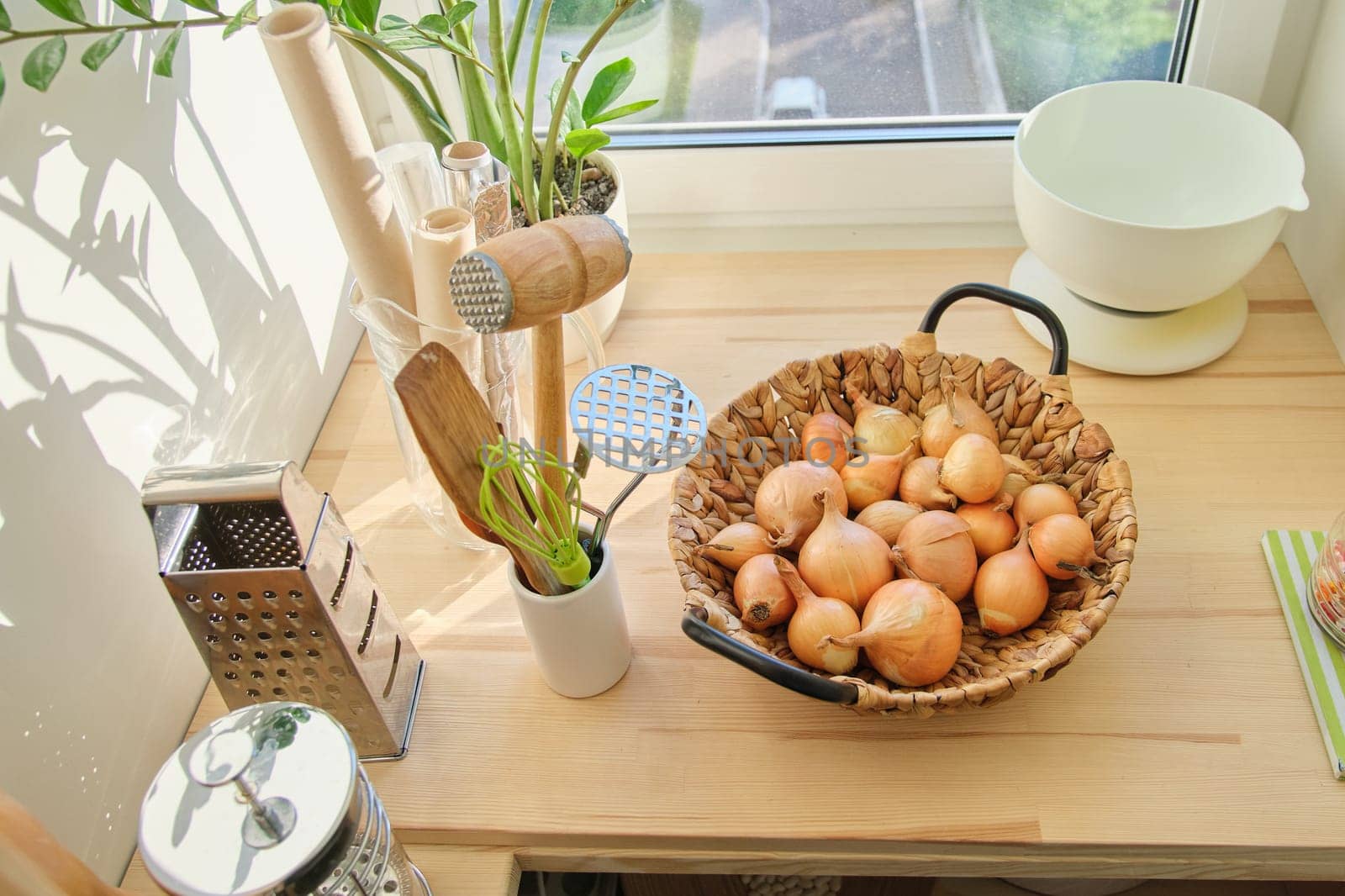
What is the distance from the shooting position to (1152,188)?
926mm

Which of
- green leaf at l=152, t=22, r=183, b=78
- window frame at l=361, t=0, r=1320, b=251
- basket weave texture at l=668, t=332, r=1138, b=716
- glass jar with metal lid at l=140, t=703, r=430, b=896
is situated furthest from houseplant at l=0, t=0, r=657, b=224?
glass jar with metal lid at l=140, t=703, r=430, b=896

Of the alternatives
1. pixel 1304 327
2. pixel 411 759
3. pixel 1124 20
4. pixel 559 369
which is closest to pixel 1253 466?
pixel 1304 327

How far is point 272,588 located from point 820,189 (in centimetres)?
70

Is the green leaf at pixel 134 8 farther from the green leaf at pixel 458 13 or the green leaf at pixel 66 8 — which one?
the green leaf at pixel 458 13

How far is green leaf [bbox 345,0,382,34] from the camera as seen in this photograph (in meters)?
0.68

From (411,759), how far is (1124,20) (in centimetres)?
90

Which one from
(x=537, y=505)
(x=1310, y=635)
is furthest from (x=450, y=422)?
(x=1310, y=635)

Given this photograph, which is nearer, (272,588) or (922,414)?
(272,588)

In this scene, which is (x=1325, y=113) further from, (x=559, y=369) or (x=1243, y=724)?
(x=559, y=369)

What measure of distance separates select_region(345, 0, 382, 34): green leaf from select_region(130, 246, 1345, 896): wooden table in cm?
35

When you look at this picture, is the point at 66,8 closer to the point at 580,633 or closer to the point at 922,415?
the point at 580,633

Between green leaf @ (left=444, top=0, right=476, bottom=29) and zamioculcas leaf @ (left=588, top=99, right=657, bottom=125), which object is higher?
green leaf @ (left=444, top=0, right=476, bottom=29)

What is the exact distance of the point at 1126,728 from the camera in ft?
2.09

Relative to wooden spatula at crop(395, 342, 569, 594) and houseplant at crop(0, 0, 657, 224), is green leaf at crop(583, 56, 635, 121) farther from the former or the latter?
wooden spatula at crop(395, 342, 569, 594)
